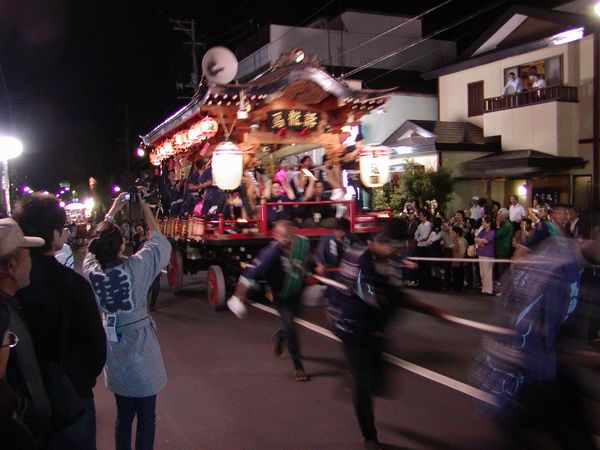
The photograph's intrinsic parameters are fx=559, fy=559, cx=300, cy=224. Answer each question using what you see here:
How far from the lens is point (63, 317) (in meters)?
2.69

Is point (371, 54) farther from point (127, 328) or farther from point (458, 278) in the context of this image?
point (127, 328)

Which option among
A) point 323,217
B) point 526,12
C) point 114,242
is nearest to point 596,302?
point 114,242

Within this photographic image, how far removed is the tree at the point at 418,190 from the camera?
18.4 metres

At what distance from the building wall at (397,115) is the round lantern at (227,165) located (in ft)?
53.0

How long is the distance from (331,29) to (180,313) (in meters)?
24.5

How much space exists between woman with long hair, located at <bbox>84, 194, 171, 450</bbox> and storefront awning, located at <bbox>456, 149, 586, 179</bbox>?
55.9 ft

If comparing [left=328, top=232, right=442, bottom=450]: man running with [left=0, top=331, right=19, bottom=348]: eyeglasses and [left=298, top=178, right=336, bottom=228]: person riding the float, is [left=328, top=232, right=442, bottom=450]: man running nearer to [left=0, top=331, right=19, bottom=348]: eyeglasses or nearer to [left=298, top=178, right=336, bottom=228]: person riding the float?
[left=0, top=331, right=19, bottom=348]: eyeglasses

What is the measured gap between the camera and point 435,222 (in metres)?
12.4

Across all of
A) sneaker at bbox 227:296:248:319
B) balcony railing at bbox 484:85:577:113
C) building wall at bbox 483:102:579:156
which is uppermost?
balcony railing at bbox 484:85:577:113

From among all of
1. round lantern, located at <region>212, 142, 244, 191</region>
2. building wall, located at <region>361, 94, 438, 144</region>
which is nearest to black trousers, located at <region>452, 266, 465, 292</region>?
round lantern, located at <region>212, 142, 244, 191</region>

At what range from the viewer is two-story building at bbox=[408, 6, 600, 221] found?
18.4m

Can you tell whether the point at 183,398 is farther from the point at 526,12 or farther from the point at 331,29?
the point at 331,29

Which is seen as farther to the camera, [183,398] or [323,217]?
[323,217]

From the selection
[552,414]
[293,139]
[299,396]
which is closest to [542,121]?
[293,139]
